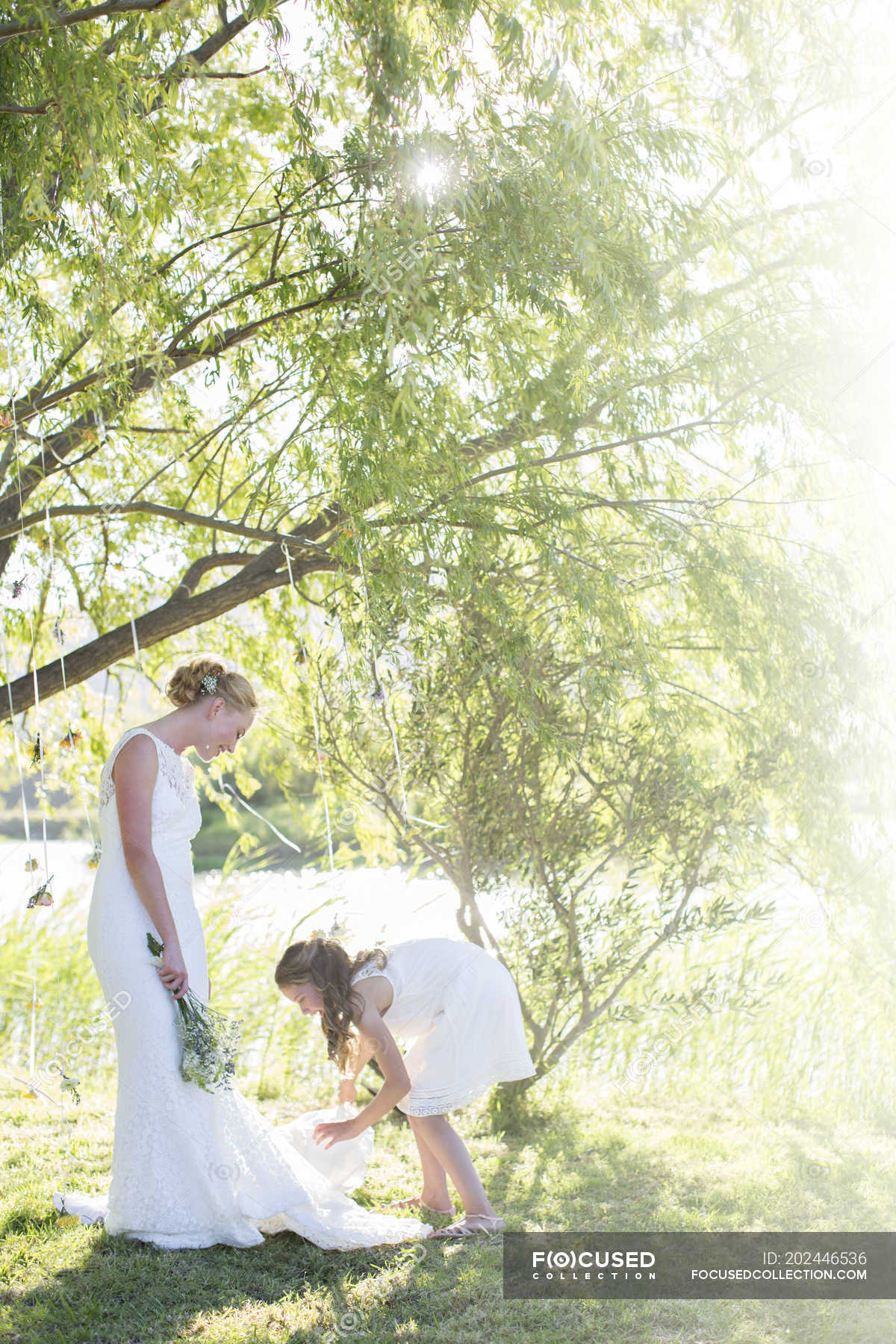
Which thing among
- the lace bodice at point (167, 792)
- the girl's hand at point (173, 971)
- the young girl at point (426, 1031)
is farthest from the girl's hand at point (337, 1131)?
the lace bodice at point (167, 792)

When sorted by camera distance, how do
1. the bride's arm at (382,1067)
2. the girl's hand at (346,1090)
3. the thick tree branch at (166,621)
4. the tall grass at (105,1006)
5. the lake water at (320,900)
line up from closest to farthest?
the bride's arm at (382,1067), the girl's hand at (346,1090), the thick tree branch at (166,621), the tall grass at (105,1006), the lake water at (320,900)

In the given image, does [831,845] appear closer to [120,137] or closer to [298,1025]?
[298,1025]

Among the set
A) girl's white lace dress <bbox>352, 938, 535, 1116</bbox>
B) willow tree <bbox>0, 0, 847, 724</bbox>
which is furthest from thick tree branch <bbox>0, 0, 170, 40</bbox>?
girl's white lace dress <bbox>352, 938, 535, 1116</bbox>

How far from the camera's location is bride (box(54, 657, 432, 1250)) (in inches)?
110

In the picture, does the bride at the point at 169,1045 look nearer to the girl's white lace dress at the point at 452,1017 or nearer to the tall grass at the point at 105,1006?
the girl's white lace dress at the point at 452,1017

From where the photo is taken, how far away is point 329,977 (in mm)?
3037

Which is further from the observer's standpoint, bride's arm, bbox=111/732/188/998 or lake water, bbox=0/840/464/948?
lake water, bbox=0/840/464/948

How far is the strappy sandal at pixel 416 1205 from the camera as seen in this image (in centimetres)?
321

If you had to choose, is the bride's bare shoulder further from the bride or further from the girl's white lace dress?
the girl's white lace dress

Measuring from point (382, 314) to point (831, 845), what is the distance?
2715 mm

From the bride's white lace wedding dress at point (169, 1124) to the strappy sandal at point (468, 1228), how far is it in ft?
0.34

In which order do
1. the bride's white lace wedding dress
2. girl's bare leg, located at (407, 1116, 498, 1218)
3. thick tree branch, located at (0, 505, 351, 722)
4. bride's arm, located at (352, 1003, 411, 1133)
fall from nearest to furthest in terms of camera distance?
the bride's white lace wedding dress
bride's arm, located at (352, 1003, 411, 1133)
girl's bare leg, located at (407, 1116, 498, 1218)
thick tree branch, located at (0, 505, 351, 722)

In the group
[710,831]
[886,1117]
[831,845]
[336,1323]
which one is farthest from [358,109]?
[886,1117]

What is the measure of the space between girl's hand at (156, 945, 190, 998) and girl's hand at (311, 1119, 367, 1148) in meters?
0.58
